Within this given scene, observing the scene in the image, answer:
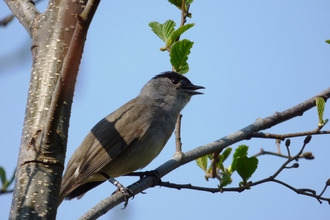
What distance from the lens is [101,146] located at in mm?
5082

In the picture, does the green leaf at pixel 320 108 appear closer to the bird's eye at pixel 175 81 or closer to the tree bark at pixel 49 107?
the tree bark at pixel 49 107

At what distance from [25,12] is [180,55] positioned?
1.43m

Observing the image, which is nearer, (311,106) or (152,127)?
(311,106)

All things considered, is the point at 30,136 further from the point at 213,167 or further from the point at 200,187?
the point at 213,167

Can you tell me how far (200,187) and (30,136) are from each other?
1.61m

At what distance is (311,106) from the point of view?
4371mm

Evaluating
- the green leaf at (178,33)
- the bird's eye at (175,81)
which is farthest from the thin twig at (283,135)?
the bird's eye at (175,81)

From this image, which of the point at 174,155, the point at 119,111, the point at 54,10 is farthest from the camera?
the point at 119,111

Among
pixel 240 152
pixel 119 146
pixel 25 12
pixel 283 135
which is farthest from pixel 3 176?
pixel 283 135

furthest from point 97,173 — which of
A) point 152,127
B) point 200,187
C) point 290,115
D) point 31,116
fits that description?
point 31,116

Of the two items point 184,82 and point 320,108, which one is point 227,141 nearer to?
point 320,108

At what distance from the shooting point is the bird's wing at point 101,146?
4.93m

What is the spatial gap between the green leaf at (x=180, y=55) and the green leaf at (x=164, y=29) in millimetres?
202

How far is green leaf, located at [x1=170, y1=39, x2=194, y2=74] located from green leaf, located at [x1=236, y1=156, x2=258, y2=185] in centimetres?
105
